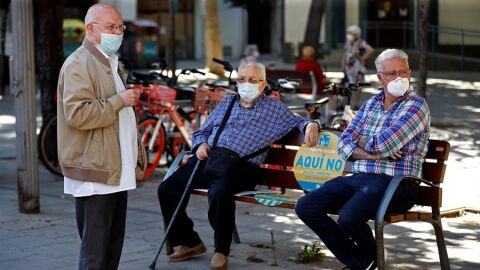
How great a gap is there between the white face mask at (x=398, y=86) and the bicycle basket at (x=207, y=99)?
4991mm

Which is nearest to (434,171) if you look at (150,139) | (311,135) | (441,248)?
(441,248)

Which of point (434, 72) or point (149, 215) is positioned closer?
point (149, 215)

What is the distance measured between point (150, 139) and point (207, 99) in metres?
0.78

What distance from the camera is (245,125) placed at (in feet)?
23.2

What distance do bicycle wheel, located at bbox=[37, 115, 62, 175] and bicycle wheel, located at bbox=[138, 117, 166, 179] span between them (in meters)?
0.93

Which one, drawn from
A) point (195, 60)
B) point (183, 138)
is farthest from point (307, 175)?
point (195, 60)

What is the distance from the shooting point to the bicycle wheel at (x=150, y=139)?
1081 centimetres

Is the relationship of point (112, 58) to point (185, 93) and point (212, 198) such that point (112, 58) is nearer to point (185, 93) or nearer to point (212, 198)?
point (212, 198)

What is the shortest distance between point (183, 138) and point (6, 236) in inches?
→ 144

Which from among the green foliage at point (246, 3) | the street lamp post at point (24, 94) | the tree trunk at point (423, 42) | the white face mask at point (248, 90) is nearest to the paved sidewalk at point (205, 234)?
the street lamp post at point (24, 94)

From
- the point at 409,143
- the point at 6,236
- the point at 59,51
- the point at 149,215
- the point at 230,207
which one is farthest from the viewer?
the point at 59,51

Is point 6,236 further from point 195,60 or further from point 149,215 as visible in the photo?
point 195,60

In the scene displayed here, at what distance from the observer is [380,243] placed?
5.93 meters

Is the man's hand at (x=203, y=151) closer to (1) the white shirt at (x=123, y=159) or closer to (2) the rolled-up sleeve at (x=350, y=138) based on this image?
(2) the rolled-up sleeve at (x=350, y=138)
